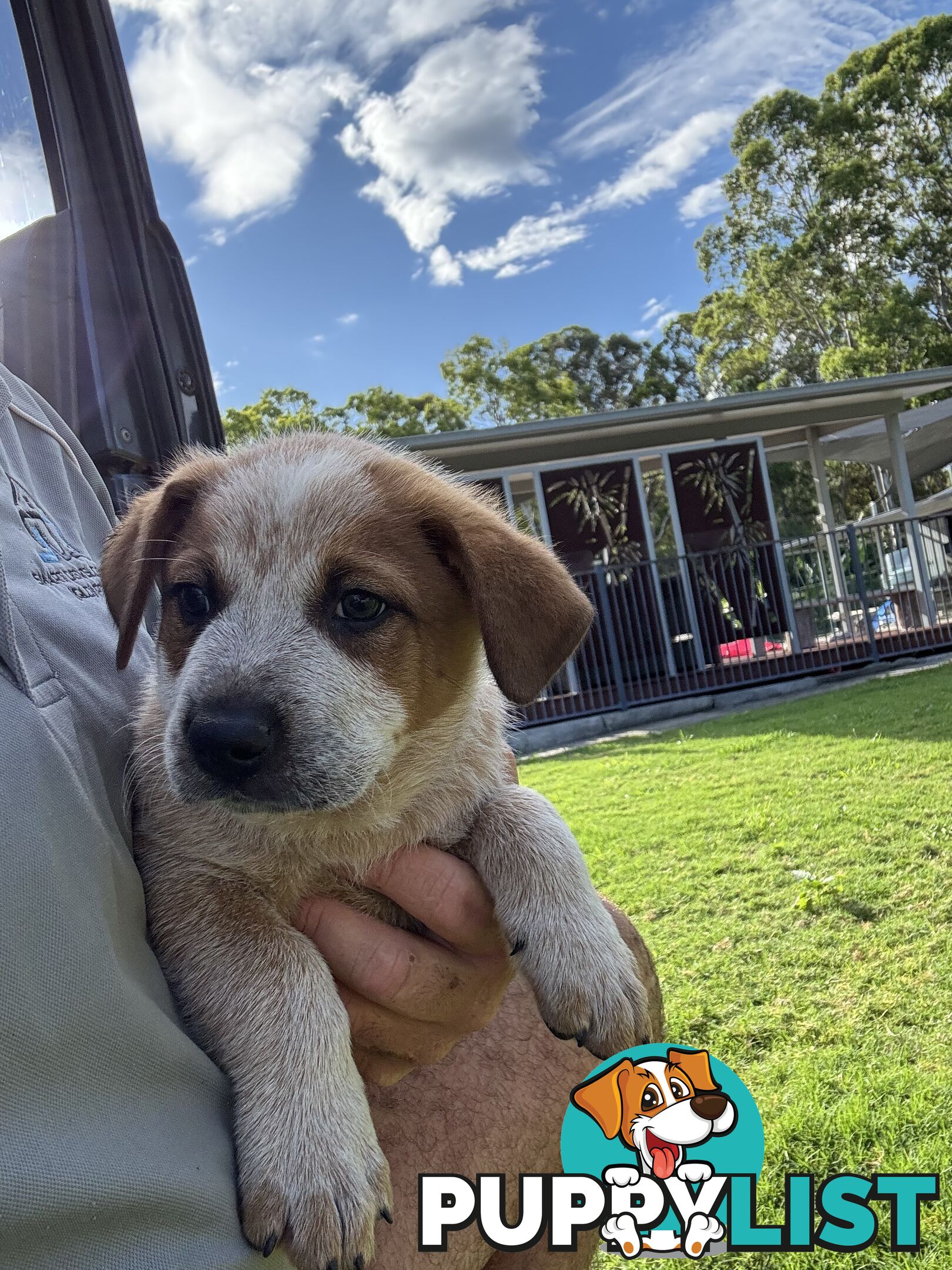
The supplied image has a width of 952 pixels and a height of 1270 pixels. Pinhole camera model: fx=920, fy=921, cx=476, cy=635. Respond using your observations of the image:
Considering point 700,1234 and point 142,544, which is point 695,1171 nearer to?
point 700,1234

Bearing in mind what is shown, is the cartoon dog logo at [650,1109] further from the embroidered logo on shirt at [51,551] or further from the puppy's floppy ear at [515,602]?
the embroidered logo on shirt at [51,551]

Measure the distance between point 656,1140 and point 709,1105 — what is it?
0.28 m

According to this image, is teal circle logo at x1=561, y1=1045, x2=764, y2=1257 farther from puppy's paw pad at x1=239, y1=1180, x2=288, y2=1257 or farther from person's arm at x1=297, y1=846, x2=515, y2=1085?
puppy's paw pad at x1=239, y1=1180, x2=288, y2=1257

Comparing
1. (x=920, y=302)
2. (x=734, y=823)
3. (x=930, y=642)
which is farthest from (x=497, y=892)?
(x=920, y=302)

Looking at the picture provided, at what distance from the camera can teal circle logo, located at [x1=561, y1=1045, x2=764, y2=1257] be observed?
92.0 inches

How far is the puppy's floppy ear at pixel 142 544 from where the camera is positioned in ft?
7.01

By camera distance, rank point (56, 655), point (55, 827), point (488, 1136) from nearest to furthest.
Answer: point (55, 827), point (56, 655), point (488, 1136)

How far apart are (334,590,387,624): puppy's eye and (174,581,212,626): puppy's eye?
319mm

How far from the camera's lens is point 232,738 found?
71.0 inches

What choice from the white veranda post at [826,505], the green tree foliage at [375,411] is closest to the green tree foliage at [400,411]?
the green tree foliage at [375,411]

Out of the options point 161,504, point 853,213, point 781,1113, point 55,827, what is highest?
point 853,213

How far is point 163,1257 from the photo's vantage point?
1239 millimetres

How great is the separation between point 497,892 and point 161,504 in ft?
4.28

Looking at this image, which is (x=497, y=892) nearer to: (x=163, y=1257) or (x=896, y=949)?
(x=163, y=1257)
